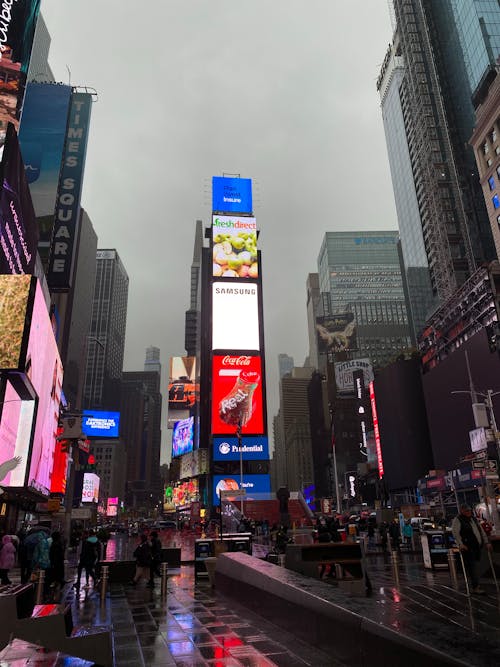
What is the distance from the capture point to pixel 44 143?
1622 inches

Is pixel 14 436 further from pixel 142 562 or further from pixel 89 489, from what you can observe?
pixel 89 489

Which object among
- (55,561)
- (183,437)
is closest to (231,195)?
(183,437)

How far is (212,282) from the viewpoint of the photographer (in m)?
79.6

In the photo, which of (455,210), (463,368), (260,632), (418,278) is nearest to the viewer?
(260,632)

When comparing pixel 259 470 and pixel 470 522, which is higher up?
pixel 259 470

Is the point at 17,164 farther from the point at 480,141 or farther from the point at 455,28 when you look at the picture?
the point at 455,28

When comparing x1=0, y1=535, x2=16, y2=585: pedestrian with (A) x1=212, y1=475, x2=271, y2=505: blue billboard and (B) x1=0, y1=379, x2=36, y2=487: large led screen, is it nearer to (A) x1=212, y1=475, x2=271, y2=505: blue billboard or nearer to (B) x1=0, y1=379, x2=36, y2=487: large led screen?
(B) x1=0, y1=379, x2=36, y2=487: large led screen

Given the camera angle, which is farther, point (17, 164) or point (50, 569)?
point (17, 164)

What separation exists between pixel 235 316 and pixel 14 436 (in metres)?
54.8

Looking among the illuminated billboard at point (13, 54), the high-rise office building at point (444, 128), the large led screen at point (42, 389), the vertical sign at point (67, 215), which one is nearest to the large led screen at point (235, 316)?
the large led screen at point (42, 389)

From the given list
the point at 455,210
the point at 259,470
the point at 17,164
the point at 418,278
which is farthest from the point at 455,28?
the point at 17,164

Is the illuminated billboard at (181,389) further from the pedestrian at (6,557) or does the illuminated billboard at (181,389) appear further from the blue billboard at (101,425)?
the pedestrian at (6,557)

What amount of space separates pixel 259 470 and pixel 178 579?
58117 mm

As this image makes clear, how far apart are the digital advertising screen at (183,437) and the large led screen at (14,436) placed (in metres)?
83.3
